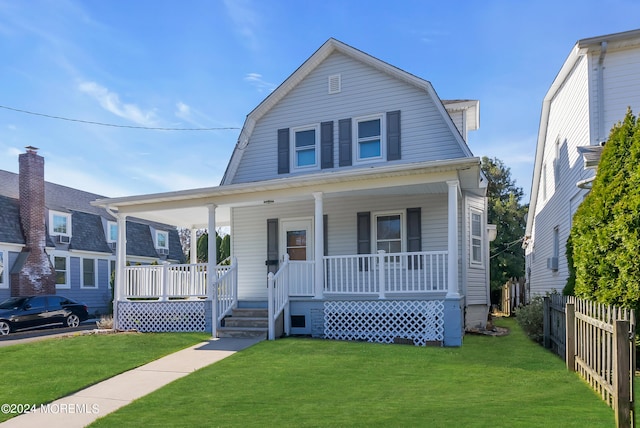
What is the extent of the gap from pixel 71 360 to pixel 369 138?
29.1ft

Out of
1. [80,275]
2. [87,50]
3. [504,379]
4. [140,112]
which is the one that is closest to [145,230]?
[80,275]

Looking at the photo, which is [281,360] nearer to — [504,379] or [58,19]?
[504,379]

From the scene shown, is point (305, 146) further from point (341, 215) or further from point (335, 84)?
point (341, 215)

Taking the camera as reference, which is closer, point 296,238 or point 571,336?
point 571,336

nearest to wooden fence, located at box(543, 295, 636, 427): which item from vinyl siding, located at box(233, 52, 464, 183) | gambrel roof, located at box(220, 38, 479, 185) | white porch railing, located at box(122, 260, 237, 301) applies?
vinyl siding, located at box(233, 52, 464, 183)

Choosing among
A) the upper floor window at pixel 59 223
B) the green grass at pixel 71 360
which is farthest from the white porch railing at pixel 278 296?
the upper floor window at pixel 59 223

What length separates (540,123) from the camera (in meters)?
16.2

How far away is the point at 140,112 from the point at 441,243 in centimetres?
1369

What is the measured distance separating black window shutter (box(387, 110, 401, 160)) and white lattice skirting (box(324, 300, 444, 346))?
4317mm

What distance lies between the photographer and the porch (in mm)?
10297

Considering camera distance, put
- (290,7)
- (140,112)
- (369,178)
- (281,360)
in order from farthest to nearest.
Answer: (140,112)
(290,7)
(369,178)
(281,360)

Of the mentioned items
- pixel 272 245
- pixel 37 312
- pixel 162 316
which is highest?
pixel 272 245

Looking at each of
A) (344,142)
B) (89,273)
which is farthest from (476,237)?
(89,273)

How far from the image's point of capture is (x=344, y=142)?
13.5m
